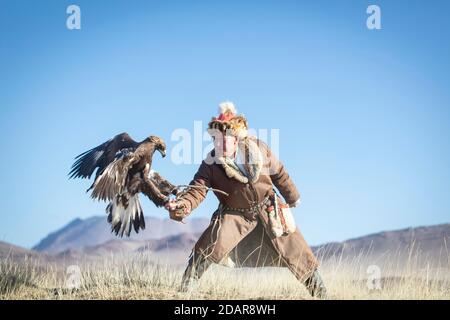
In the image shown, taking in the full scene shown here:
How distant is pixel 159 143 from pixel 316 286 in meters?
2.79

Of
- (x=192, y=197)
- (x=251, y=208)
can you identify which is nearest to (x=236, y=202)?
(x=251, y=208)

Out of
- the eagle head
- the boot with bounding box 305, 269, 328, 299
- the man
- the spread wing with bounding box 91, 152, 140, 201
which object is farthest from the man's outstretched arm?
the eagle head

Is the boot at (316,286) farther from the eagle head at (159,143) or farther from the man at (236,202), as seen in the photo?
the eagle head at (159,143)

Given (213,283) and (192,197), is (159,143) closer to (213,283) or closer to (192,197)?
(192,197)

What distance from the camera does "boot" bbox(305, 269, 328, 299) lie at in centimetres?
633

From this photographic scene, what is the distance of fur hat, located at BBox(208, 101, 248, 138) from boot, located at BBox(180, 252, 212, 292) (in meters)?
1.28

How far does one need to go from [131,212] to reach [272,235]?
8.16ft

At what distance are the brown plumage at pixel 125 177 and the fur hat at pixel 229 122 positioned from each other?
0.92 m

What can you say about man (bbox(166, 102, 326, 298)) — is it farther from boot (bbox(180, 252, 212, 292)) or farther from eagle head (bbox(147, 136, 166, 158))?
eagle head (bbox(147, 136, 166, 158))

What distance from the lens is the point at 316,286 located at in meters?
6.34

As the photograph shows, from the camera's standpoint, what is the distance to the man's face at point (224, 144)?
638 cm
